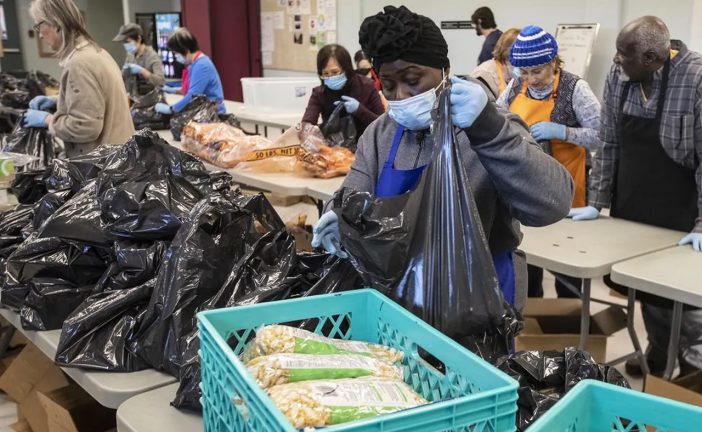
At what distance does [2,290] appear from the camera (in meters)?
1.77

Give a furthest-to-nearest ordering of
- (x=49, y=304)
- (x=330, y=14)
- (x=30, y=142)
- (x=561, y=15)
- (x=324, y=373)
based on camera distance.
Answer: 1. (x=330, y=14)
2. (x=561, y=15)
3. (x=30, y=142)
4. (x=49, y=304)
5. (x=324, y=373)

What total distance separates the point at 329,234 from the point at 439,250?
1.12 ft

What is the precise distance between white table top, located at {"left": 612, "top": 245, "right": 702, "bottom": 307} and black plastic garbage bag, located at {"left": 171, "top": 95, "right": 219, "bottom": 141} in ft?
9.54

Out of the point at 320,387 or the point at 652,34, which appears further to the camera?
the point at 652,34

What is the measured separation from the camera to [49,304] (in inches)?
66.5

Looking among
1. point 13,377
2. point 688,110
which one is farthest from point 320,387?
point 688,110

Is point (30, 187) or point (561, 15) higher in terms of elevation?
point (561, 15)

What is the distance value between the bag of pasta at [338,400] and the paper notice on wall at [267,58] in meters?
9.17

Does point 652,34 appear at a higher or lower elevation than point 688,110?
higher

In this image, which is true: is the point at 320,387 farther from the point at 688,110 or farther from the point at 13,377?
the point at 688,110

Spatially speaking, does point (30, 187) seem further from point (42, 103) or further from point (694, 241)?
point (694, 241)

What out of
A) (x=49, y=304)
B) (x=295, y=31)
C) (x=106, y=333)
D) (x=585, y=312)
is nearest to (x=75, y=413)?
(x=49, y=304)

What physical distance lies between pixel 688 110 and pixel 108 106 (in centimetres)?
230

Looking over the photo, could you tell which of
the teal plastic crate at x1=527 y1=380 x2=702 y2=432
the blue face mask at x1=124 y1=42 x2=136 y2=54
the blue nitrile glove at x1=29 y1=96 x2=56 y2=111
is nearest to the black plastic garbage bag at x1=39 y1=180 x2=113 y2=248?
the teal plastic crate at x1=527 y1=380 x2=702 y2=432
